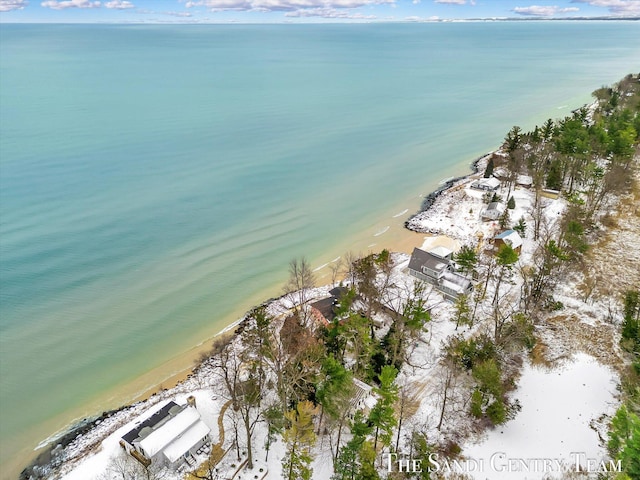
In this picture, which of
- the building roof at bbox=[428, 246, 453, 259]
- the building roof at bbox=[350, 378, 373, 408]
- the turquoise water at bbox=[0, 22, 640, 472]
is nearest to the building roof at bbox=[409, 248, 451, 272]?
the building roof at bbox=[428, 246, 453, 259]

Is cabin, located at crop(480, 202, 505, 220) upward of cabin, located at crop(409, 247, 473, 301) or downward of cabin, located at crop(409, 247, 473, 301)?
downward

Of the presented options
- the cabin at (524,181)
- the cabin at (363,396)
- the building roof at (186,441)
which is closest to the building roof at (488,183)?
the cabin at (524,181)

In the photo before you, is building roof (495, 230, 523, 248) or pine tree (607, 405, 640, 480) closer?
pine tree (607, 405, 640, 480)

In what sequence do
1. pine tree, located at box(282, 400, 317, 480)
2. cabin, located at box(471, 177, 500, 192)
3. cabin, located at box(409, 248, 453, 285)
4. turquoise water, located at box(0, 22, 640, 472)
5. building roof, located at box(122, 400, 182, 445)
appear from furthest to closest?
cabin, located at box(471, 177, 500, 192), cabin, located at box(409, 248, 453, 285), turquoise water, located at box(0, 22, 640, 472), building roof, located at box(122, 400, 182, 445), pine tree, located at box(282, 400, 317, 480)

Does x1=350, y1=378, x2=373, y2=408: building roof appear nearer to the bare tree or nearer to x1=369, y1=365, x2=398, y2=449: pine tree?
x1=369, y1=365, x2=398, y2=449: pine tree

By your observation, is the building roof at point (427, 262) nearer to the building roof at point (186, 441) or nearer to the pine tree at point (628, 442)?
the pine tree at point (628, 442)

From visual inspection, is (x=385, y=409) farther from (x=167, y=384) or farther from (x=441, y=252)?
(x=441, y=252)

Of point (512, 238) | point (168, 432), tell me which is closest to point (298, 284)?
point (168, 432)

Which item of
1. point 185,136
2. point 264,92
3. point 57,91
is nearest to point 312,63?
point 264,92
